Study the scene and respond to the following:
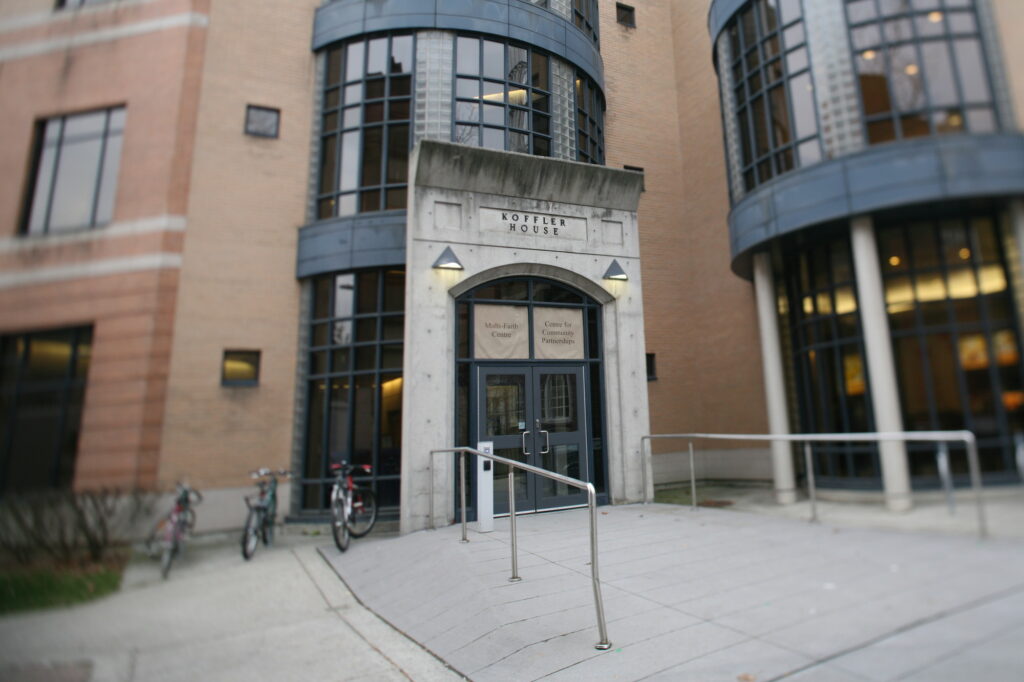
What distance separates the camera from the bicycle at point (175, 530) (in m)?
1.22

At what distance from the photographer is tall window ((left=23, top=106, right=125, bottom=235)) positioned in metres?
0.99

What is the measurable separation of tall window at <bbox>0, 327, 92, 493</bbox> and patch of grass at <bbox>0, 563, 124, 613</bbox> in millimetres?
158

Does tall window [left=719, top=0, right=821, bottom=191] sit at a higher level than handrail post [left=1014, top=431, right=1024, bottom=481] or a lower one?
higher

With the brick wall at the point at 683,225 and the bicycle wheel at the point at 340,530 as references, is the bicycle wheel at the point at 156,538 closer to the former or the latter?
the bicycle wheel at the point at 340,530

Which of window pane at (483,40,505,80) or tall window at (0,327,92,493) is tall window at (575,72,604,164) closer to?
window pane at (483,40,505,80)

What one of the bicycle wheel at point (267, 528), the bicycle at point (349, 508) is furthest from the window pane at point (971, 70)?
the bicycle wheel at point (267, 528)

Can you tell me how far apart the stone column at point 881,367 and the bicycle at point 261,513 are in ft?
18.1

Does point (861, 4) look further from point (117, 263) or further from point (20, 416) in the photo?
point (20, 416)

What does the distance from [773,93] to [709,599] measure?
2739 mm

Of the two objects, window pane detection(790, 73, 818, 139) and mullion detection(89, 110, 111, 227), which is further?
window pane detection(790, 73, 818, 139)

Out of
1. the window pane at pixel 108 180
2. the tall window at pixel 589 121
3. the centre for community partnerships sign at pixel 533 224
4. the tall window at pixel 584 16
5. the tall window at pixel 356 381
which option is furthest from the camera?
the tall window at pixel 589 121

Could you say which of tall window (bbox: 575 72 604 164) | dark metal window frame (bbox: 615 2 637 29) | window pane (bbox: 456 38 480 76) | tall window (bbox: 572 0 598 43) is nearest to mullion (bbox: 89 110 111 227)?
tall window (bbox: 575 72 604 164)

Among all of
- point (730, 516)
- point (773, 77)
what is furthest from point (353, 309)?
point (773, 77)

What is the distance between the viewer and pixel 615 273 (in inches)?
299
